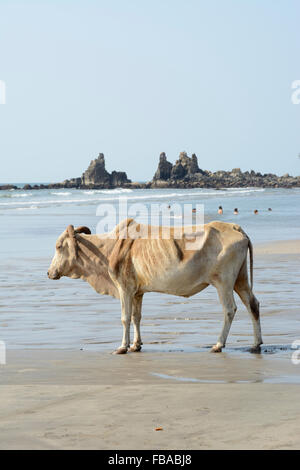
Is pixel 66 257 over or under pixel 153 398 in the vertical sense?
over

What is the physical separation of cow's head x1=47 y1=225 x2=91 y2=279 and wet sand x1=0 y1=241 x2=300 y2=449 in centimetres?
129

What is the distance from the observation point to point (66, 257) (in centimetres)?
1028

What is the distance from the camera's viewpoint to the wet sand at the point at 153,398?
5.57 m

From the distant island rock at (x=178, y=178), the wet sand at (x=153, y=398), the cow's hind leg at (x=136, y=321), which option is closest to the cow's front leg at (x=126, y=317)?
the cow's hind leg at (x=136, y=321)

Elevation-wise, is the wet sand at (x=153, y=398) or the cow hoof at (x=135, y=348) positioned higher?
the wet sand at (x=153, y=398)

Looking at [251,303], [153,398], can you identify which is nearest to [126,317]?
[251,303]

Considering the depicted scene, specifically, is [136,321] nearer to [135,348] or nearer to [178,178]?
[135,348]

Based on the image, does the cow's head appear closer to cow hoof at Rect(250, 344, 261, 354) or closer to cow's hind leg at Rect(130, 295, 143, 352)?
cow's hind leg at Rect(130, 295, 143, 352)

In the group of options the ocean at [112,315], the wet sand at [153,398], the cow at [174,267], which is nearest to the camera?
the wet sand at [153,398]

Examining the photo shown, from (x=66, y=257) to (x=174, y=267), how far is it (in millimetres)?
1614

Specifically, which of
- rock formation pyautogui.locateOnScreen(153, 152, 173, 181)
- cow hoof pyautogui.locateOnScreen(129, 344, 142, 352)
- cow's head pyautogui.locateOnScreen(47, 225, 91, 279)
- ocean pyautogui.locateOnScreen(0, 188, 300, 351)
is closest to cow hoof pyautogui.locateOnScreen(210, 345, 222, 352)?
ocean pyautogui.locateOnScreen(0, 188, 300, 351)

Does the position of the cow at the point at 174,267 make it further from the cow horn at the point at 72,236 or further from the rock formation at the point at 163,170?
the rock formation at the point at 163,170

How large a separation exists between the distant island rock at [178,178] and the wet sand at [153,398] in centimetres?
14104
